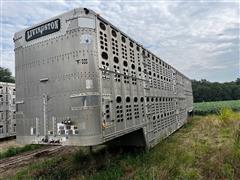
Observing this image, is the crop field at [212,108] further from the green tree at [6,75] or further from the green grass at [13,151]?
the green tree at [6,75]

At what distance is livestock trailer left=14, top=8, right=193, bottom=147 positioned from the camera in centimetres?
491

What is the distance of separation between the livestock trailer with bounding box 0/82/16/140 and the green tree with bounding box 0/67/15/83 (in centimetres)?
2762

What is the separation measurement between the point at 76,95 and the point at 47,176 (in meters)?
3.08

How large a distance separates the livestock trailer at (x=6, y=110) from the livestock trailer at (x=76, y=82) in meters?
10.4

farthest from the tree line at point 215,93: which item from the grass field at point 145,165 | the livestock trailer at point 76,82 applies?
the livestock trailer at point 76,82

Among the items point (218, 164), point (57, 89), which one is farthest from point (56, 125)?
point (218, 164)

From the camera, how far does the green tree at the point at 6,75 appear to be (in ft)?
133

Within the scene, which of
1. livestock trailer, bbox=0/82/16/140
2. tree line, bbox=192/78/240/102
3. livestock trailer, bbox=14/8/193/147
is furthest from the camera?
tree line, bbox=192/78/240/102

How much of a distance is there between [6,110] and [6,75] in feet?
101

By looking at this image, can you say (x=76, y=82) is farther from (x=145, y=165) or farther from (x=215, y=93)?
(x=215, y=93)

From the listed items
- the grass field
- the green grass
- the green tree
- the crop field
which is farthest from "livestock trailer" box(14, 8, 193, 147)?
the green tree

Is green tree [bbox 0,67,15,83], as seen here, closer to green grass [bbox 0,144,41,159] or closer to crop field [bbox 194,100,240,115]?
green grass [bbox 0,144,41,159]

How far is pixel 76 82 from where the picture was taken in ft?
16.4

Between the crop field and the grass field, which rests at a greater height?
the crop field
